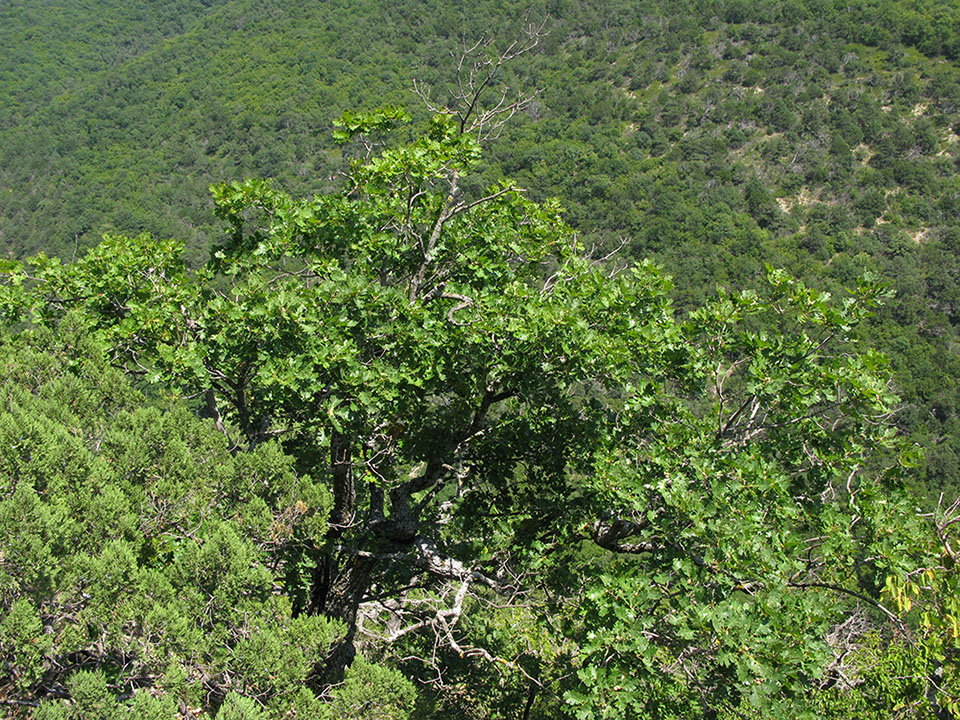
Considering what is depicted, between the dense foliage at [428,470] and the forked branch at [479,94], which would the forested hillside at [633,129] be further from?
the dense foliage at [428,470]

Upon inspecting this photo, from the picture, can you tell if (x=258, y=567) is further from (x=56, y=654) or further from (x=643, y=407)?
(x=643, y=407)

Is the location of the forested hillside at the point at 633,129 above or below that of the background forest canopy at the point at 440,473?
below

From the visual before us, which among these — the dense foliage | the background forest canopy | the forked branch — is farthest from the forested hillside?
the dense foliage

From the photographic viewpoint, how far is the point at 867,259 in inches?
2125

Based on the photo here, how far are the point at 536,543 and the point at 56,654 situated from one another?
10.2 ft

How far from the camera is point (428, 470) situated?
20.3 ft

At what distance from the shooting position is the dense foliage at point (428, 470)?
143 inches

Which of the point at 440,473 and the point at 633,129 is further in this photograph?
the point at 633,129

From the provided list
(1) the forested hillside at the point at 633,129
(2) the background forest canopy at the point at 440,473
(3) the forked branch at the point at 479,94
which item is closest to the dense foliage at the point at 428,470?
(2) the background forest canopy at the point at 440,473

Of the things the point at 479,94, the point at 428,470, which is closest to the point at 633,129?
the point at 479,94

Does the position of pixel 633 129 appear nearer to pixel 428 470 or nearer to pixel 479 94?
pixel 479 94

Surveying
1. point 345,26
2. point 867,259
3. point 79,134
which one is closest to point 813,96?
A: point 867,259

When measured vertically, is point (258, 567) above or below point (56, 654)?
below

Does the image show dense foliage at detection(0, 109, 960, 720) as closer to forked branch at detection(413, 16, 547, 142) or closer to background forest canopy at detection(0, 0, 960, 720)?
background forest canopy at detection(0, 0, 960, 720)
